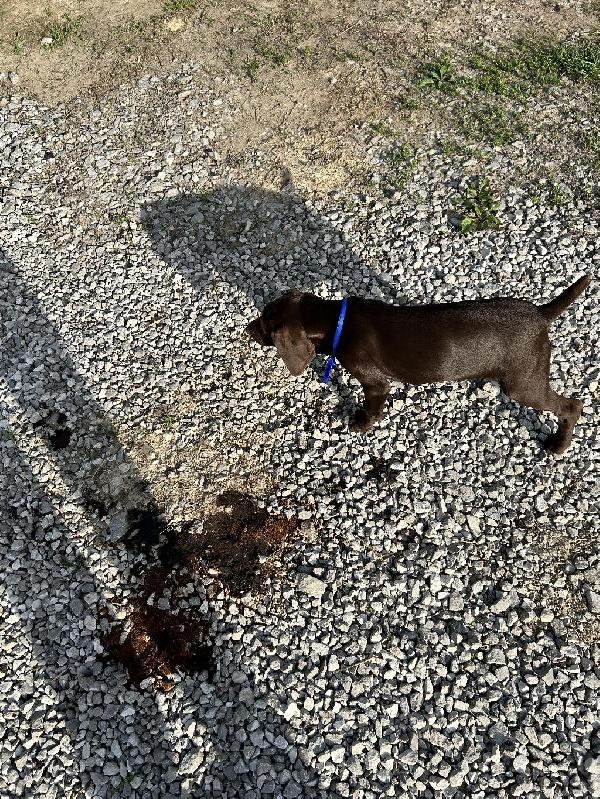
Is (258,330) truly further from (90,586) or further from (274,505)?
(90,586)

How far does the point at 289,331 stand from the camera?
16.4 ft

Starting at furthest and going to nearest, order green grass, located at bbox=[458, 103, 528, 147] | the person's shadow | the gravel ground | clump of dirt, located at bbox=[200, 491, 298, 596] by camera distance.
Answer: green grass, located at bbox=[458, 103, 528, 147]
the person's shadow
clump of dirt, located at bbox=[200, 491, 298, 596]
the gravel ground

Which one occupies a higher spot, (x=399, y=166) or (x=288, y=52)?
(x=288, y=52)

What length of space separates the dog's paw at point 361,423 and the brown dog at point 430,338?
1.73 feet

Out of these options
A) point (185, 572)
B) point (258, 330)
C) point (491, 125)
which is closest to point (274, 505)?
point (185, 572)

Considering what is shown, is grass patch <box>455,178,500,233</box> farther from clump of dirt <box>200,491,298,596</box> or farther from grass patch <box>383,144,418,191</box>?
clump of dirt <box>200,491,298,596</box>

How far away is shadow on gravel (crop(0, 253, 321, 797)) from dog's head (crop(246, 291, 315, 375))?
1.48m

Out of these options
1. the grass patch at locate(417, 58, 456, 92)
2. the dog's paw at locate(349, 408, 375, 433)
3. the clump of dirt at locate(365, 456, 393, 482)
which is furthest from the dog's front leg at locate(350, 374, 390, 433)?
the grass patch at locate(417, 58, 456, 92)

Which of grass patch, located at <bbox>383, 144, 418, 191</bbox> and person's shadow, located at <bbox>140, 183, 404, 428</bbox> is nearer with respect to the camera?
person's shadow, located at <bbox>140, 183, 404, 428</bbox>

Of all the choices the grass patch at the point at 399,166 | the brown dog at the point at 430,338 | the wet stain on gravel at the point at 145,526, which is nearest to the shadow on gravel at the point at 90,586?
the wet stain on gravel at the point at 145,526

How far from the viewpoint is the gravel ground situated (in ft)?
14.9

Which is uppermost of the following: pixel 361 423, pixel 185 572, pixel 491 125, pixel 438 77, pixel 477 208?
pixel 438 77

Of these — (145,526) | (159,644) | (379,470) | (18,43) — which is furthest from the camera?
(18,43)

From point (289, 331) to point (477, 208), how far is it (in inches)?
142
